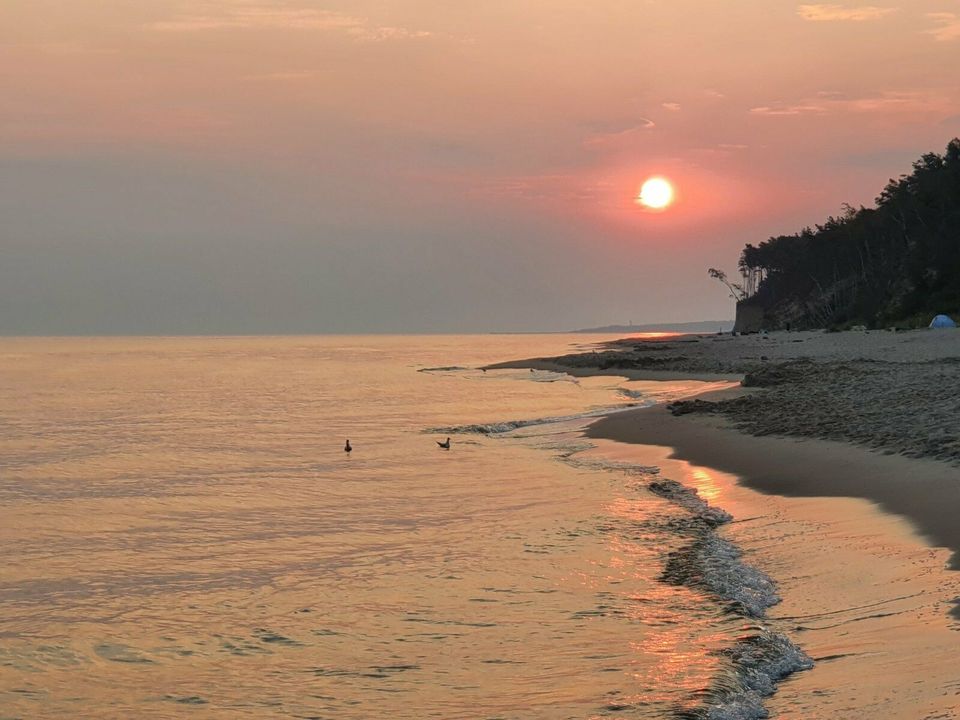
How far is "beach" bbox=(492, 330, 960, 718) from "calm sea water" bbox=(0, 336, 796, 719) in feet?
3.17

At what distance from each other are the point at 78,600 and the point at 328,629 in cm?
392

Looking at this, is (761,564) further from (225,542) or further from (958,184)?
(958,184)

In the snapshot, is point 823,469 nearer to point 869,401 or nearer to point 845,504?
point 845,504

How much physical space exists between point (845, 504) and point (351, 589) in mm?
8492

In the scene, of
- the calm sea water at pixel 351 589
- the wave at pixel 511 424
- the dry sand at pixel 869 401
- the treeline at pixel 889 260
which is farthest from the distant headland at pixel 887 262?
the calm sea water at pixel 351 589

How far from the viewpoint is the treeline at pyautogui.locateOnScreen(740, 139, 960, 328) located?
302 ft

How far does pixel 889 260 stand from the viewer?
112062 mm

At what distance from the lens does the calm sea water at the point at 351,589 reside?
30.2ft

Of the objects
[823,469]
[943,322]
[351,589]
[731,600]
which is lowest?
[351,589]

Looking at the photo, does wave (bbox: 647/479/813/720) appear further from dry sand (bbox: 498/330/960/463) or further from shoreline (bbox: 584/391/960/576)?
dry sand (bbox: 498/330/960/463)

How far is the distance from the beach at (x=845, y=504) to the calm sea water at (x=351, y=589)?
3.17 feet

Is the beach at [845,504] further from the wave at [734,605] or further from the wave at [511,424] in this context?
the wave at [511,424]

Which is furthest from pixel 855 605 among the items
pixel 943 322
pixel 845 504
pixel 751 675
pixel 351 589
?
pixel 943 322

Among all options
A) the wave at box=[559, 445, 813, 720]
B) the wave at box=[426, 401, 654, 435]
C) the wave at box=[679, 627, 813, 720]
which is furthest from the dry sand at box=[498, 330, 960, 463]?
the wave at box=[679, 627, 813, 720]
